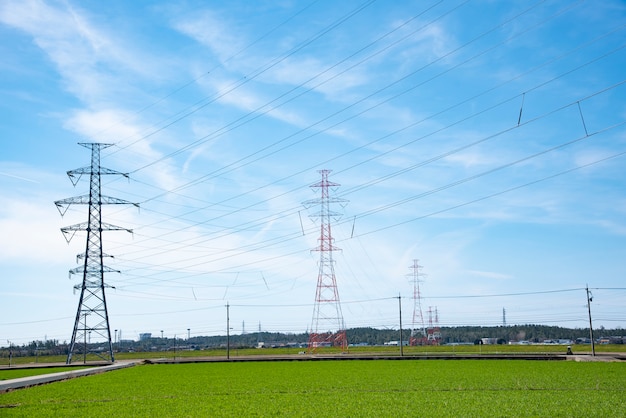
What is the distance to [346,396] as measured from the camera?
29.2 meters

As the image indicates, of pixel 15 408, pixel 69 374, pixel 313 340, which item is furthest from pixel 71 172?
pixel 313 340

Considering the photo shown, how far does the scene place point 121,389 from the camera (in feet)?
121

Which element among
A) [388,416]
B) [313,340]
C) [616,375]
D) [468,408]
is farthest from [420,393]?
[313,340]

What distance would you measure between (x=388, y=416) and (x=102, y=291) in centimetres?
5268

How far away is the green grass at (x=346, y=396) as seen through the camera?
2383 centimetres

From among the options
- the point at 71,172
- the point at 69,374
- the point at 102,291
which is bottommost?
the point at 69,374

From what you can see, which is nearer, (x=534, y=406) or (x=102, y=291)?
(x=534, y=406)

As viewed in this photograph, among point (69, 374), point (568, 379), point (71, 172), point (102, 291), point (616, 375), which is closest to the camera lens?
point (568, 379)

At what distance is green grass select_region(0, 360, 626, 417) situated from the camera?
2383cm

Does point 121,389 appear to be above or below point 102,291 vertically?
below

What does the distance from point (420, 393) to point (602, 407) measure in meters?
9.11

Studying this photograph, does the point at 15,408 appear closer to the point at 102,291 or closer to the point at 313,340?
the point at 102,291

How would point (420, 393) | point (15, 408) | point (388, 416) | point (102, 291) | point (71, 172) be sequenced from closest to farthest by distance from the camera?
point (388, 416), point (15, 408), point (420, 393), point (71, 172), point (102, 291)

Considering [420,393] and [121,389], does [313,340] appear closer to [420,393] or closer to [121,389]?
[121,389]
